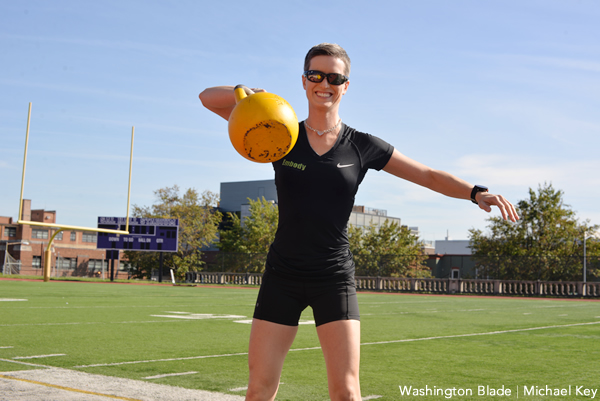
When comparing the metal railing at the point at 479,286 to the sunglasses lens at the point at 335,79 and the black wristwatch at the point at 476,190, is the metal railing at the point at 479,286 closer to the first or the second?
the black wristwatch at the point at 476,190

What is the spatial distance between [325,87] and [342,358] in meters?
1.48

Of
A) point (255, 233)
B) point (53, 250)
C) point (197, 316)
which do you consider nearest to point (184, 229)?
point (255, 233)

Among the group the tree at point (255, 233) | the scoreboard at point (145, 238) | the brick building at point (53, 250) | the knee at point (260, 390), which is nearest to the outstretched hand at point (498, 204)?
the knee at point (260, 390)

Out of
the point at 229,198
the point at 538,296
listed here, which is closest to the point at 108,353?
the point at 538,296

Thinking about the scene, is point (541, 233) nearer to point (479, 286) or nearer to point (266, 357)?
point (479, 286)

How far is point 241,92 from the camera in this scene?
360 centimetres

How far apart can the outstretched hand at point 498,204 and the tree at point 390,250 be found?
4183 cm

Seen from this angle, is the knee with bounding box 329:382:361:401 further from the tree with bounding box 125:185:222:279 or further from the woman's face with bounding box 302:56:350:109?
the tree with bounding box 125:185:222:279

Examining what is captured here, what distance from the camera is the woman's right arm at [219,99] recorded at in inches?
151

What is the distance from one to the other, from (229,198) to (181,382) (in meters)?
91.2

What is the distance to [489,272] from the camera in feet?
133

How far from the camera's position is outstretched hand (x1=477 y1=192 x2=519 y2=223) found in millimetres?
3699

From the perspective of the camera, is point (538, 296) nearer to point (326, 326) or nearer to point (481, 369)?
point (481, 369)

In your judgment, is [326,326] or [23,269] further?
[23,269]
